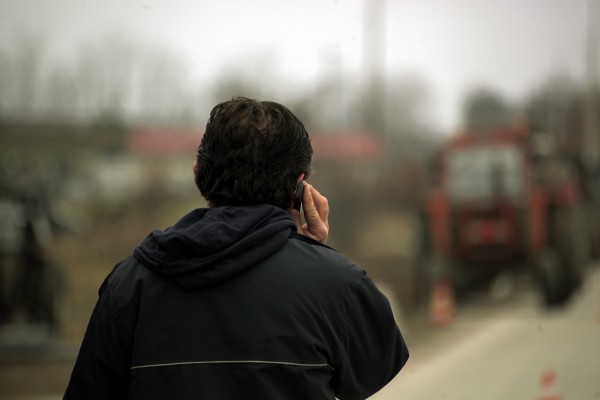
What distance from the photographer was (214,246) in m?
0.98

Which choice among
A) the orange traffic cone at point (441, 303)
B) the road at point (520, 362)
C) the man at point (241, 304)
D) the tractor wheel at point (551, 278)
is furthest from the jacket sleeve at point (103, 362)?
the orange traffic cone at point (441, 303)

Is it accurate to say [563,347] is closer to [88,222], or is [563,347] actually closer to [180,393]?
[180,393]

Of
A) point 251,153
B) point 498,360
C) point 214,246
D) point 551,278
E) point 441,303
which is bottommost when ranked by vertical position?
point 441,303

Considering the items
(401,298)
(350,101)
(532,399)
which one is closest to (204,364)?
(532,399)

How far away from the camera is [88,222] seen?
255 inches

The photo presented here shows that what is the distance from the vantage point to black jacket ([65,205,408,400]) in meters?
0.98

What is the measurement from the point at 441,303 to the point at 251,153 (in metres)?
5.50

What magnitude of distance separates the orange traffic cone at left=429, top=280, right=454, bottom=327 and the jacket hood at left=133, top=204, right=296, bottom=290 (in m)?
5.22

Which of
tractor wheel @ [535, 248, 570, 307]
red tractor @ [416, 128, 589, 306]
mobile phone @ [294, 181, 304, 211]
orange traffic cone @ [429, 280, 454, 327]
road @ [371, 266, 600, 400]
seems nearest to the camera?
mobile phone @ [294, 181, 304, 211]

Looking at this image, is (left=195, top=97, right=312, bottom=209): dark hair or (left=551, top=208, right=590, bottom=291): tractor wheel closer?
(left=195, top=97, right=312, bottom=209): dark hair

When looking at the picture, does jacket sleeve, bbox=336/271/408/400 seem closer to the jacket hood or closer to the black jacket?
the black jacket

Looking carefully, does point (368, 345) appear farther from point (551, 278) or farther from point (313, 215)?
point (551, 278)

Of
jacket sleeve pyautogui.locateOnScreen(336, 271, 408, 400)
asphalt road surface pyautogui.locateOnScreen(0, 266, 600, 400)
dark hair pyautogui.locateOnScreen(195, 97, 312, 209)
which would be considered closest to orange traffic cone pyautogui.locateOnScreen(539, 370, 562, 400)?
asphalt road surface pyautogui.locateOnScreen(0, 266, 600, 400)

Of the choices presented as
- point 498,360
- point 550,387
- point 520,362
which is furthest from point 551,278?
point 550,387
